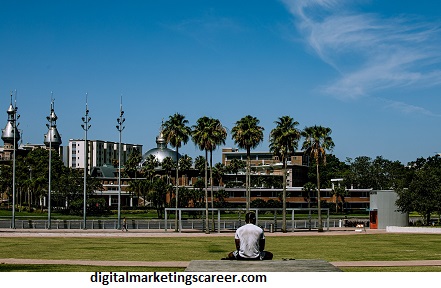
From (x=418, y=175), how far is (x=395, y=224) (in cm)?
665

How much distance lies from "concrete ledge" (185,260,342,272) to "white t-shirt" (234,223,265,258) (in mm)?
761

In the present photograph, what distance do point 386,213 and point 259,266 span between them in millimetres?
75961

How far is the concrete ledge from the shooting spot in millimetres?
16812

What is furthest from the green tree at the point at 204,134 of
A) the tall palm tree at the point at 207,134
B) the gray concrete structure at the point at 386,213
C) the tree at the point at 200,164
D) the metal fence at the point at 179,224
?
the tree at the point at 200,164

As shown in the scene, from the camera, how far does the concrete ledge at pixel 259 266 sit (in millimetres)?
16812

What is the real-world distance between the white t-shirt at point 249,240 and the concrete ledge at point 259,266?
0.76 metres

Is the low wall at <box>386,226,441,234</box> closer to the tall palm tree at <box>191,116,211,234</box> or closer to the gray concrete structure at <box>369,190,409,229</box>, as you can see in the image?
the gray concrete structure at <box>369,190,409,229</box>

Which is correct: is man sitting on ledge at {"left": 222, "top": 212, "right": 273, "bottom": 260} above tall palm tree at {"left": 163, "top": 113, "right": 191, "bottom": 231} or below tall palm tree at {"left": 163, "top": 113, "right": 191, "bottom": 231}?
below

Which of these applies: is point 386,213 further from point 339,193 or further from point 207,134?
point 339,193

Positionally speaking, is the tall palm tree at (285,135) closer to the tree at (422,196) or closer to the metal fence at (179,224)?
the metal fence at (179,224)

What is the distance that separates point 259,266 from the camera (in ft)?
56.1
